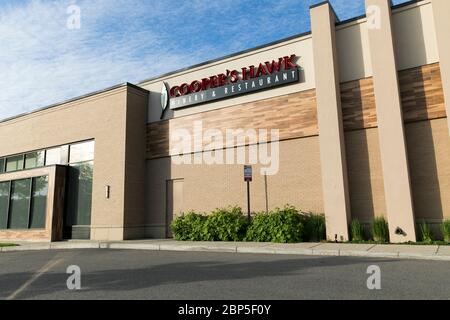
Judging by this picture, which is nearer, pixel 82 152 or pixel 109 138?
pixel 109 138

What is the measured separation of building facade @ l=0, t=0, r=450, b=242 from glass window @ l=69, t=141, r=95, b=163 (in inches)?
3.0

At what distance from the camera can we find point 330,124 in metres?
15.0

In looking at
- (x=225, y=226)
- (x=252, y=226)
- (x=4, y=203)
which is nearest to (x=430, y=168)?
(x=252, y=226)

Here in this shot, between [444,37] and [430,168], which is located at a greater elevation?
[444,37]

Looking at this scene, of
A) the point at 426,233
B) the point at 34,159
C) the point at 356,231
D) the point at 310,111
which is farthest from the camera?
the point at 34,159

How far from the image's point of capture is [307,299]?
19.0ft

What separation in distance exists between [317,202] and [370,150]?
2.93 m

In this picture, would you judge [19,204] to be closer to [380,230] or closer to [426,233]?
[380,230]

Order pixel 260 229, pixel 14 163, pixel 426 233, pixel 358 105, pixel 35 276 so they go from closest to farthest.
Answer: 1. pixel 35 276
2. pixel 426 233
3. pixel 260 229
4. pixel 358 105
5. pixel 14 163

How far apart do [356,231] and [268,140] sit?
17.8 ft

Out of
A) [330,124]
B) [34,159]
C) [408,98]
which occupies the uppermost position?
[408,98]

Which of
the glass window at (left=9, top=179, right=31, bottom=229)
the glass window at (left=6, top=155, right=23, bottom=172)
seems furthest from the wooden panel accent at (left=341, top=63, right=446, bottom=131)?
the glass window at (left=6, top=155, right=23, bottom=172)

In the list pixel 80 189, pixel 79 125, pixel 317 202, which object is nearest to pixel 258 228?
pixel 317 202
